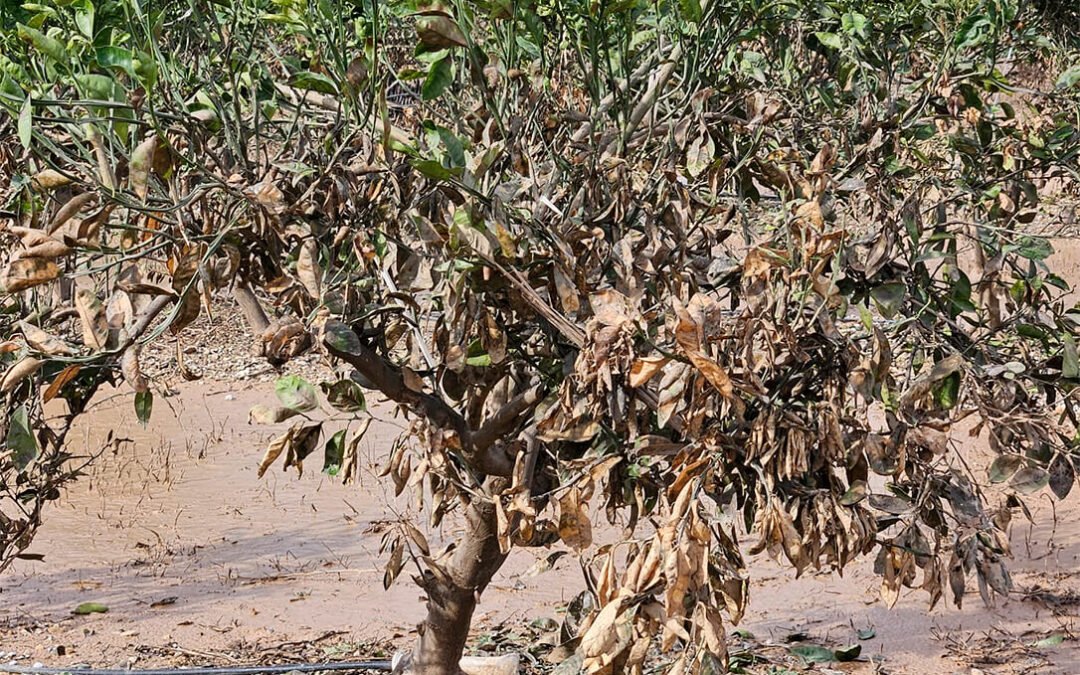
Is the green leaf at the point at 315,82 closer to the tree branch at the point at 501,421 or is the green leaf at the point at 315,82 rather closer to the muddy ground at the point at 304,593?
the tree branch at the point at 501,421

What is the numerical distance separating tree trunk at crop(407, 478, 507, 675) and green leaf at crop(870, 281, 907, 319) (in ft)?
4.43

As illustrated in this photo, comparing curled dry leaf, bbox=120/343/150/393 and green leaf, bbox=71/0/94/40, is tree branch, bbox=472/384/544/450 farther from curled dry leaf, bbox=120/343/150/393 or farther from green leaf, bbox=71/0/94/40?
green leaf, bbox=71/0/94/40

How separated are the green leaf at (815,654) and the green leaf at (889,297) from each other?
2.95 meters

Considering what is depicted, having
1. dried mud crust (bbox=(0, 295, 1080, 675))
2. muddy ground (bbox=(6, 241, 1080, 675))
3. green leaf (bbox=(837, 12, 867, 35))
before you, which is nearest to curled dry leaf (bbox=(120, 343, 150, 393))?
green leaf (bbox=(837, 12, 867, 35))

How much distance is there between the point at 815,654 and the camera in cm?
499

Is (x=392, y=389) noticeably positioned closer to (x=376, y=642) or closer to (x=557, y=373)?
(x=557, y=373)

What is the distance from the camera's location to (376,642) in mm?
5383

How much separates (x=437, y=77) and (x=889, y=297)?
0.98m

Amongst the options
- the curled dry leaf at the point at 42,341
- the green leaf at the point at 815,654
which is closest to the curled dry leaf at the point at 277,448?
the curled dry leaf at the point at 42,341

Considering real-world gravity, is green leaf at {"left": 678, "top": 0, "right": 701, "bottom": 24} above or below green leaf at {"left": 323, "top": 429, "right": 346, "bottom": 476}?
above

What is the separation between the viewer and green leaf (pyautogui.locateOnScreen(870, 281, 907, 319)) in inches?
93.0

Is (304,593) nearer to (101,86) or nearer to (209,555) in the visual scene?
(209,555)

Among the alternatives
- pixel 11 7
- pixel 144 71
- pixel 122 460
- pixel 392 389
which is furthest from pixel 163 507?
pixel 144 71

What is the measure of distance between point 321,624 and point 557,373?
340cm
